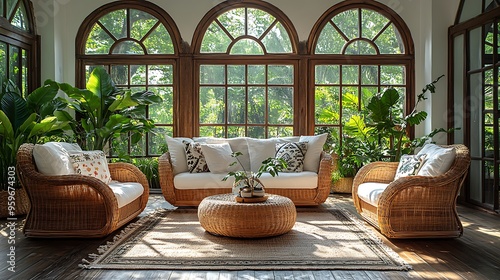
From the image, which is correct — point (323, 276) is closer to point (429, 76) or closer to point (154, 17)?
point (429, 76)

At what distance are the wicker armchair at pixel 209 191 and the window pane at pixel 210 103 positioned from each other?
1758 millimetres

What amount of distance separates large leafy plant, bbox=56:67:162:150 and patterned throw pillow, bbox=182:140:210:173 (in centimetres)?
106

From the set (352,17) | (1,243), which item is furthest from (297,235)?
(352,17)

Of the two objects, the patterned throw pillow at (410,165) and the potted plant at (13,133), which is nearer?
the patterned throw pillow at (410,165)

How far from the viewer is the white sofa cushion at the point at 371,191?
4176mm

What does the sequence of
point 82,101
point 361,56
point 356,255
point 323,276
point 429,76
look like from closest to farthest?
point 323,276 < point 356,255 < point 82,101 < point 429,76 < point 361,56

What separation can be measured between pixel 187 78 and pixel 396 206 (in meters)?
4.07

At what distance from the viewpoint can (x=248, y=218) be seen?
383 cm

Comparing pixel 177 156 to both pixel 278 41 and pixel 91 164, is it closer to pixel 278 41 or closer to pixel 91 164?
pixel 91 164

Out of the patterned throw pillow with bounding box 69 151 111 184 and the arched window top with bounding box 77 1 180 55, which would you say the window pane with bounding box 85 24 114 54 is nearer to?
the arched window top with bounding box 77 1 180 55

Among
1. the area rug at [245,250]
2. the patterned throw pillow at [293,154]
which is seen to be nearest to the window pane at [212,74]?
the patterned throw pillow at [293,154]

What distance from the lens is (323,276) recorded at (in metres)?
2.96

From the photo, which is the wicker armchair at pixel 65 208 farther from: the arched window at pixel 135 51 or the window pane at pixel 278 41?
the window pane at pixel 278 41

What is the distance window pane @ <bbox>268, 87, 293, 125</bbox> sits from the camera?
7.18 m
